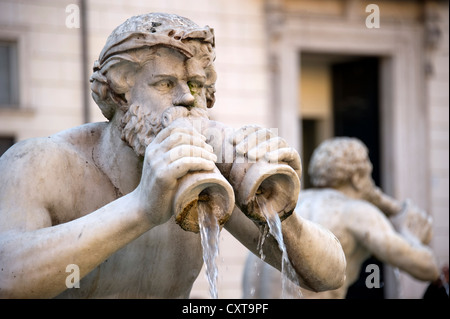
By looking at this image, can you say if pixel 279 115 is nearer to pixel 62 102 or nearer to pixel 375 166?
pixel 375 166

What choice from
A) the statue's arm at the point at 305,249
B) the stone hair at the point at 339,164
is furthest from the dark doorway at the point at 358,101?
the statue's arm at the point at 305,249

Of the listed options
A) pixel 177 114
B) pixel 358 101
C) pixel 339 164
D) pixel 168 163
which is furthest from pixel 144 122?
pixel 358 101

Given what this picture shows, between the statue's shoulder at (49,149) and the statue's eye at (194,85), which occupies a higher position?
the statue's eye at (194,85)

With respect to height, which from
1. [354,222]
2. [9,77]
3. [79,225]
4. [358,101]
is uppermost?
[9,77]

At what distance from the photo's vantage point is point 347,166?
23.4 ft

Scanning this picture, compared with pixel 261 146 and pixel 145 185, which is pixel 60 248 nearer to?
pixel 145 185

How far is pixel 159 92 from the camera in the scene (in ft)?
11.5

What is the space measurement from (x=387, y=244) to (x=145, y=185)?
3589 mm

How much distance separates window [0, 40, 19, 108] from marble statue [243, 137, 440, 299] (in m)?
6.70

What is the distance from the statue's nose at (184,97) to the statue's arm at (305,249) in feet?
1.67

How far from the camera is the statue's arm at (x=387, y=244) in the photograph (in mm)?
6461

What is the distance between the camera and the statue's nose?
3418 millimetres

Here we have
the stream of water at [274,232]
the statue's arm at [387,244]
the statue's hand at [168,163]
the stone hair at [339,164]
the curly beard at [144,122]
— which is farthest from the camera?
the stone hair at [339,164]

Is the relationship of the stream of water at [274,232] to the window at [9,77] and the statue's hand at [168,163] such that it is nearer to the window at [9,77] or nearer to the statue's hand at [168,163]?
the statue's hand at [168,163]
